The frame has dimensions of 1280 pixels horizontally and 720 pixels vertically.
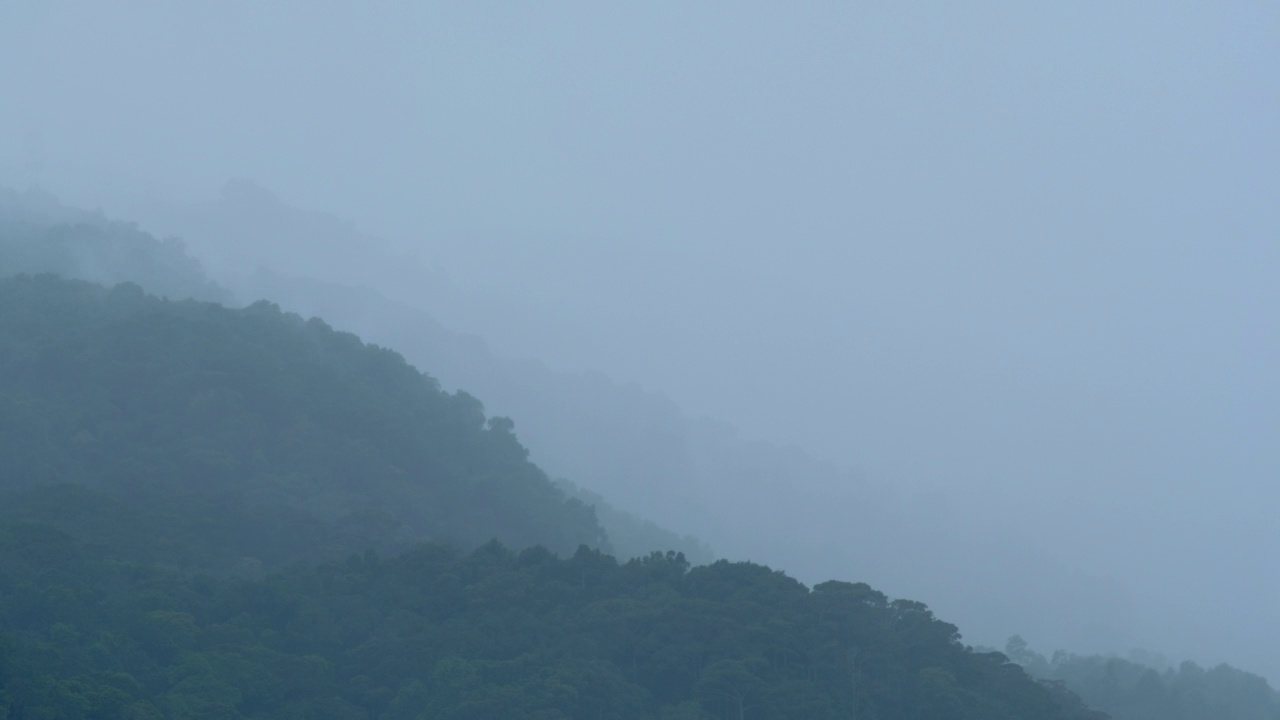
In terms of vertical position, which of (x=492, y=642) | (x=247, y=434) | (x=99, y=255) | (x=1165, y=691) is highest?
(x=99, y=255)

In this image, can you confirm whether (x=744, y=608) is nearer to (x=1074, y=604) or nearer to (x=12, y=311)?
(x=12, y=311)

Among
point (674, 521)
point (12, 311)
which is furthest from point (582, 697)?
point (674, 521)

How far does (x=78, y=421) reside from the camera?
106ft

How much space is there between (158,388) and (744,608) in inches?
682

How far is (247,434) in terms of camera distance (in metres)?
34.0

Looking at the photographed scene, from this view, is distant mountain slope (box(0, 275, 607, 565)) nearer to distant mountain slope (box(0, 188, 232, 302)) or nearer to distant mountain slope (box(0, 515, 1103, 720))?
distant mountain slope (box(0, 515, 1103, 720))

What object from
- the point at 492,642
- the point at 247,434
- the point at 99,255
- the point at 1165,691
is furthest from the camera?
the point at 99,255

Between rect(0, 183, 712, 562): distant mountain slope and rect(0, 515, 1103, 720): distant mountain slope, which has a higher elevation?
rect(0, 183, 712, 562): distant mountain slope

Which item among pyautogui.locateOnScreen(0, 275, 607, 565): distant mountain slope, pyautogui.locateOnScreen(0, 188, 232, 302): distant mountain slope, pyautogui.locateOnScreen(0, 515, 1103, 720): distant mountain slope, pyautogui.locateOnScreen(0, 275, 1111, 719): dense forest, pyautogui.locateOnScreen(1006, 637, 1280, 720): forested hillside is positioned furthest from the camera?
pyautogui.locateOnScreen(0, 188, 232, 302): distant mountain slope

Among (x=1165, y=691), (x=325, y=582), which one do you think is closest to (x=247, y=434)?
(x=325, y=582)

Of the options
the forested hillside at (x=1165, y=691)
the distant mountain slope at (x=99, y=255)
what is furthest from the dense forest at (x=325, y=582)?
the forested hillside at (x=1165, y=691)

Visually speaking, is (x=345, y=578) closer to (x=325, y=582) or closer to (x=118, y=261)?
(x=325, y=582)

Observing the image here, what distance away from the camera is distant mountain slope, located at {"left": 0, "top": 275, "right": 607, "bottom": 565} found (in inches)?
1194

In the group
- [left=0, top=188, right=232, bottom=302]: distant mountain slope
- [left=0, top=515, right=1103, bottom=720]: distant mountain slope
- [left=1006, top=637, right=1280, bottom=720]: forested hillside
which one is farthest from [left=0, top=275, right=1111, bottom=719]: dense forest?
[left=1006, top=637, right=1280, bottom=720]: forested hillside
